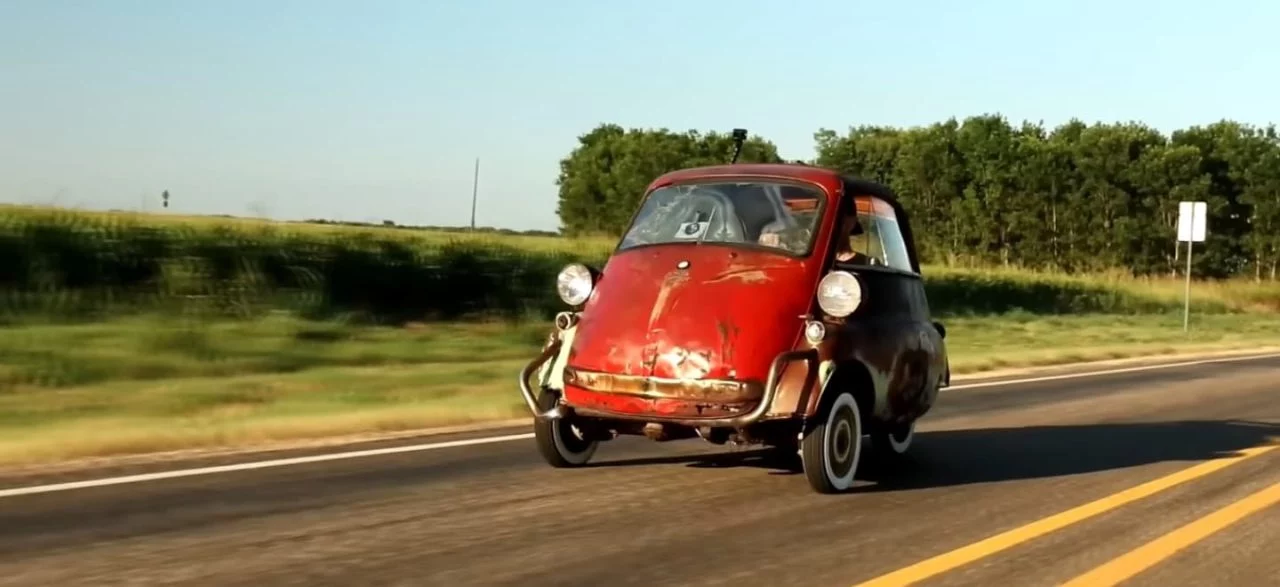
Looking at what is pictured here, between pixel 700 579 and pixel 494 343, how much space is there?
53.0 feet

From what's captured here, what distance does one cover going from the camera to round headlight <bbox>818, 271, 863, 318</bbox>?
8148 mm

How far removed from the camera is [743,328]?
7957mm

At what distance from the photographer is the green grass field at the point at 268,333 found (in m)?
12.1

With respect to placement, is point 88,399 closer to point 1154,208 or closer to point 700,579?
point 700,579

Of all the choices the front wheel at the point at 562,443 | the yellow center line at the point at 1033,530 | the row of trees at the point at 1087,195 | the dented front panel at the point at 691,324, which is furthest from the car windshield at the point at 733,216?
the row of trees at the point at 1087,195

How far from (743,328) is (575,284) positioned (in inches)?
50.0

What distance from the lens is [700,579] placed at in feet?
20.0

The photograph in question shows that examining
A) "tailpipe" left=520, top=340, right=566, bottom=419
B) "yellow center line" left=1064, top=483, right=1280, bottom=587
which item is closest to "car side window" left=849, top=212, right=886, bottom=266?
"tailpipe" left=520, top=340, right=566, bottom=419

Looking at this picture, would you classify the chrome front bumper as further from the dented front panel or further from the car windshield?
the car windshield

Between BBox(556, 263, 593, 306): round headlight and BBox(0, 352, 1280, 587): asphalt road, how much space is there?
108 cm

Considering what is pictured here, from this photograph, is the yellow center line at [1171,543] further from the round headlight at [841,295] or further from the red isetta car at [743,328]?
the round headlight at [841,295]

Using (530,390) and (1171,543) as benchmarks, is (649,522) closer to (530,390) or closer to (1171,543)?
(530,390)

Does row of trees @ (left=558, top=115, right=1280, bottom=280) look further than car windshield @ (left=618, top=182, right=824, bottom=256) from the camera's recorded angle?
Yes

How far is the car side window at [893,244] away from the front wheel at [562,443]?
2.25 meters
